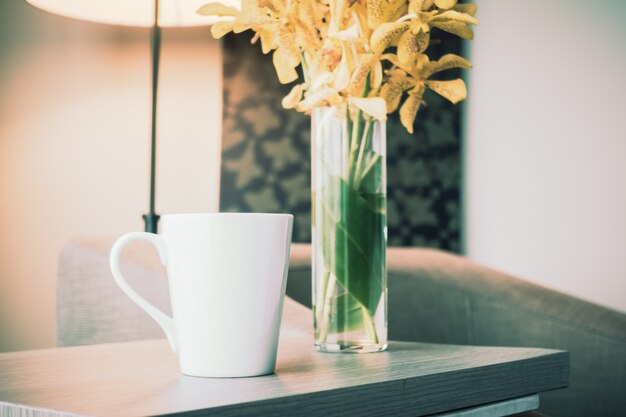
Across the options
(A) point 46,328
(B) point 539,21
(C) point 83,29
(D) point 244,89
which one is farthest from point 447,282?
(B) point 539,21

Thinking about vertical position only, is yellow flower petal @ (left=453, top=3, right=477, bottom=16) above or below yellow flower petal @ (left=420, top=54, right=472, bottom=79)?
above

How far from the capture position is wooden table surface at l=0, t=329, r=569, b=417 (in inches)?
18.5

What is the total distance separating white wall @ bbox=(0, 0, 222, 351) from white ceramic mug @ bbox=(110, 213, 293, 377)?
1251 mm

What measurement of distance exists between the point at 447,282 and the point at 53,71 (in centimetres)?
103

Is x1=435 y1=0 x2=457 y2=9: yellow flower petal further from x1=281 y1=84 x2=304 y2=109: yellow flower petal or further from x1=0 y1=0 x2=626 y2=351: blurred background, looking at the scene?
x1=0 y1=0 x2=626 y2=351: blurred background

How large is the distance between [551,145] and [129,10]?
1.46m

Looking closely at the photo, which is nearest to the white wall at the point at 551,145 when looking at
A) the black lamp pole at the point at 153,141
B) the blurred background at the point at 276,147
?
the blurred background at the point at 276,147

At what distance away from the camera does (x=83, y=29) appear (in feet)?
6.00

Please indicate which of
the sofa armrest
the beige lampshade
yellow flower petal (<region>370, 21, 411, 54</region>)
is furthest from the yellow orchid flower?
the sofa armrest

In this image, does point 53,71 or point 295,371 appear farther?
point 53,71

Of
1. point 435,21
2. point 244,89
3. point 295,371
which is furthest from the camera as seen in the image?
point 244,89

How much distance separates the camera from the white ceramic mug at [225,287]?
0.57m

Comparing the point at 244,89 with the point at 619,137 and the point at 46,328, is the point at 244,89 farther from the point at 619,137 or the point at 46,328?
the point at 619,137

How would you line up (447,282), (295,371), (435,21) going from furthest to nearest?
(447,282) < (435,21) < (295,371)
